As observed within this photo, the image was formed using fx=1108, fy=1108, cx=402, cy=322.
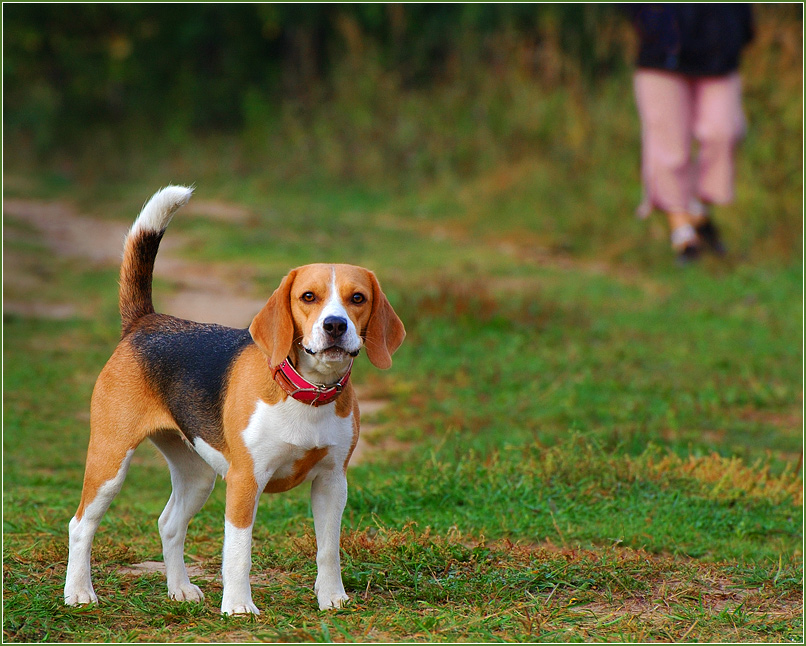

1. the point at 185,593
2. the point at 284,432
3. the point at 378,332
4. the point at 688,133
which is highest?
the point at 688,133

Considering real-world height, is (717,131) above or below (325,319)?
above

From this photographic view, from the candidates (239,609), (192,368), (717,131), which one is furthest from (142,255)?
(717,131)

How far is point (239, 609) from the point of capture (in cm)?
385

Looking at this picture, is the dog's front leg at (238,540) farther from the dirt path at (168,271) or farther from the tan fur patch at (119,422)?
A: the dirt path at (168,271)

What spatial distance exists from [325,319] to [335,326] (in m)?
0.04

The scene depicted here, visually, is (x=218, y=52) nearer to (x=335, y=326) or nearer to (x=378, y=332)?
(x=378, y=332)

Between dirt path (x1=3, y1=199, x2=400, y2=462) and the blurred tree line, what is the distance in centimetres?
440

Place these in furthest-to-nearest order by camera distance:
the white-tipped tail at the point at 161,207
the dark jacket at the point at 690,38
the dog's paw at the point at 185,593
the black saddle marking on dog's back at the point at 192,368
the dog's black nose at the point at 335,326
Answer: the dark jacket at the point at 690,38
the white-tipped tail at the point at 161,207
the dog's paw at the point at 185,593
the black saddle marking on dog's back at the point at 192,368
the dog's black nose at the point at 335,326

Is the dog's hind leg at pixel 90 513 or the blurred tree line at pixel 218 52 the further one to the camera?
the blurred tree line at pixel 218 52

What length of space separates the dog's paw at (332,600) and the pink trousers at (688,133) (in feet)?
28.8

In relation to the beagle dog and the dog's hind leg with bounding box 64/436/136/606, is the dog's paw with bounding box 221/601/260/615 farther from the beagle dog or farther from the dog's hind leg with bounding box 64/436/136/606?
the dog's hind leg with bounding box 64/436/136/606

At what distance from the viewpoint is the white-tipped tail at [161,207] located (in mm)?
4379

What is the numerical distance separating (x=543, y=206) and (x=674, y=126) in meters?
2.39

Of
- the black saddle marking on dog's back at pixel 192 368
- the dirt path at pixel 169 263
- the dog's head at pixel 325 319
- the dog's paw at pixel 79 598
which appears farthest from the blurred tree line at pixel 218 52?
the dog's paw at pixel 79 598
